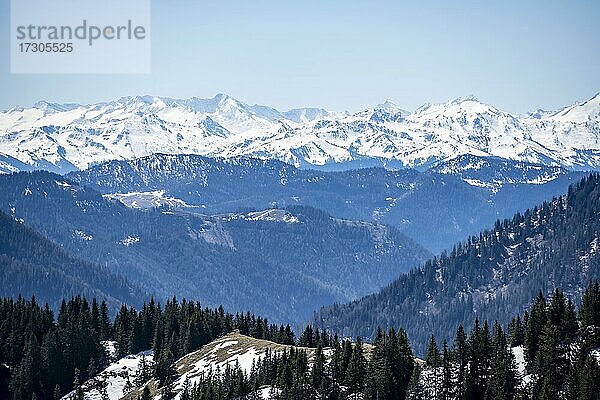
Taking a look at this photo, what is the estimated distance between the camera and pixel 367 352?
598 feet

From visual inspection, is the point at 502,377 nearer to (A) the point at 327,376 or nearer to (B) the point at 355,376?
(B) the point at 355,376

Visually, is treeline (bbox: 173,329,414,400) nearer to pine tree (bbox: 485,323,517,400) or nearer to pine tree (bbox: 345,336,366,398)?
pine tree (bbox: 345,336,366,398)

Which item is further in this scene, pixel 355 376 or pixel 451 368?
pixel 355 376

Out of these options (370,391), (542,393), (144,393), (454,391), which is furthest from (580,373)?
(144,393)

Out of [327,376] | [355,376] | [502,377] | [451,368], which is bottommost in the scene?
[502,377]

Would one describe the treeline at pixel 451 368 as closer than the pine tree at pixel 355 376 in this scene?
Yes

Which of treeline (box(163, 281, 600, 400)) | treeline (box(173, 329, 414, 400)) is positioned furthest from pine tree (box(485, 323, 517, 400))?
treeline (box(173, 329, 414, 400))

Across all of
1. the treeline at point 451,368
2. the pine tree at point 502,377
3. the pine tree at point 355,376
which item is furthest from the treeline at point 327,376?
the pine tree at point 502,377

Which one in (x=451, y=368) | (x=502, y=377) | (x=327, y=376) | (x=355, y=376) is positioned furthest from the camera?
(x=327, y=376)

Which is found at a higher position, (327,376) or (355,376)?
(327,376)

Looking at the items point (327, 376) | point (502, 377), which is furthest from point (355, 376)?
point (502, 377)

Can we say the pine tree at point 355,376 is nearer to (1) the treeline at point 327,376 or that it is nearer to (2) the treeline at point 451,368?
(1) the treeline at point 327,376

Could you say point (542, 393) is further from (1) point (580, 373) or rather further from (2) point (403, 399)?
(2) point (403, 399)

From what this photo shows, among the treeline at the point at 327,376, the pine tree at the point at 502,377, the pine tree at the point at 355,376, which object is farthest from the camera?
the pine tree at the point at 355,376
